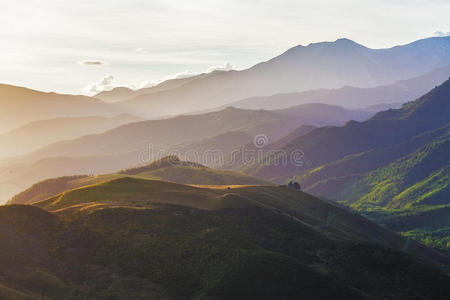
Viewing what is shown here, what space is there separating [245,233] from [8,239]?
4863cm

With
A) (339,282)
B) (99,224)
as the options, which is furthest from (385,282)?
(99,224)

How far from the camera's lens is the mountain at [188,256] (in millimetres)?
77938

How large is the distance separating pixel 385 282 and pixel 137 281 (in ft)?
151

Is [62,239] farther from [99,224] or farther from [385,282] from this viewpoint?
[385,282]

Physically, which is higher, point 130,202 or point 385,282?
point 130,202

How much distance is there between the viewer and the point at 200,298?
74688 millimetres

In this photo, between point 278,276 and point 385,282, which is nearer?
point 278,276

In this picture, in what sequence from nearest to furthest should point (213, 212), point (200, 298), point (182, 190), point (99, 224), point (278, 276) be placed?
1. point (200, 298)
2. point (278, 276)
3. point (99, 224)
4. point (213, 212)
5. point (182, 190)

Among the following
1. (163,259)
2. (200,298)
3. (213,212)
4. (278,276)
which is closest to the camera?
(200,298)

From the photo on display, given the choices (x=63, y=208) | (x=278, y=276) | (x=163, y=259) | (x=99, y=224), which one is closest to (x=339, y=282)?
(x=278, y=276)

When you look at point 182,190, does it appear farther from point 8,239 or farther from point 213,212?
point 8,239

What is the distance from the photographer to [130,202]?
12081 cm

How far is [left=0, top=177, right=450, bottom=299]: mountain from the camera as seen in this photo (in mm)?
77938

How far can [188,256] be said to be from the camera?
8925cm
